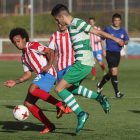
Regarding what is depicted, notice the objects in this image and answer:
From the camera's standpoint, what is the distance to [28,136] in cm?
622

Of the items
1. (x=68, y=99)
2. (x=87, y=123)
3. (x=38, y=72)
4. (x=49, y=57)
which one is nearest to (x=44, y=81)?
(x=38, y=72)

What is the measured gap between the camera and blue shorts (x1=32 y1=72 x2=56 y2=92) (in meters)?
6.64

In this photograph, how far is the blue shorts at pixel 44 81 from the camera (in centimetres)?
664

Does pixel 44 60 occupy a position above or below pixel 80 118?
above

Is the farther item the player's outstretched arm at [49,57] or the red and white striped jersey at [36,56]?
the red and white striped jersey at [36,56]

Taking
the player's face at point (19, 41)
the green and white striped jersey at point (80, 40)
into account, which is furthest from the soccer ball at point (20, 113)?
the green and white striped jersey at point (80, 40)

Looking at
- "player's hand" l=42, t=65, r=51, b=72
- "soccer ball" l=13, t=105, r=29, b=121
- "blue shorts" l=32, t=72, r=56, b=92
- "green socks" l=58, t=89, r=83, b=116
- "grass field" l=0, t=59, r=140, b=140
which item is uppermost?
"player's hand" l=42, t=65, r=51, b=72

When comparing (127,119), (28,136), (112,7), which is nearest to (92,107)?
(127,119)

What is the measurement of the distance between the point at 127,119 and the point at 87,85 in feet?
21.5

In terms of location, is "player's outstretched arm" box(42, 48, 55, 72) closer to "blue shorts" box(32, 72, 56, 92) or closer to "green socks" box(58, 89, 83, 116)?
"blue shorts" box(32, 72, 56, 92)

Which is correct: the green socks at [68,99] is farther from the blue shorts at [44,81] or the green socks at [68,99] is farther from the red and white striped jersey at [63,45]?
the red and white striped jersey at [63,45]

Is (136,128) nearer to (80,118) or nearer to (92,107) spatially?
(80,118)

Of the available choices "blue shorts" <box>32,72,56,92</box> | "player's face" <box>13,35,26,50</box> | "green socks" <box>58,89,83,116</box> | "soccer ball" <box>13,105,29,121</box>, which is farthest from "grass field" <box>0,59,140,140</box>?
"player's face" <box>13,35,26,50</box>

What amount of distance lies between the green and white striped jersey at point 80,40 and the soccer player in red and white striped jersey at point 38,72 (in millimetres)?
512
